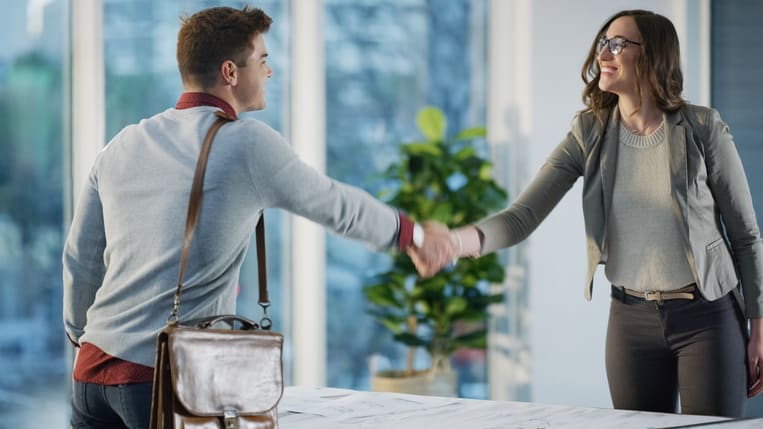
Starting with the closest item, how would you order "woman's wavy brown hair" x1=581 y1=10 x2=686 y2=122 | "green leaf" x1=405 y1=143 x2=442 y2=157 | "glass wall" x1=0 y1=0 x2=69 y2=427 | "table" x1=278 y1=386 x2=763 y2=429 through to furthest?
"table" x1=278 y1=386 x2=763 y2=429, "woman's wavy brown hair" x1=581 y1=10 x2=686 y2=122, "glass wall" x1=0 y1=0 x2=69 y2=427, "green leaf" x1=405 y1=143 x2=442 y2=157

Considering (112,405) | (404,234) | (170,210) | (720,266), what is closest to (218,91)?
(170,210)

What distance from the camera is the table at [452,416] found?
1641 millimetres

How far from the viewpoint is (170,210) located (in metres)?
1.48

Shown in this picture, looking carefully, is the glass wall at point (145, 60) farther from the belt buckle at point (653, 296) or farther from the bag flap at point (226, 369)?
the bag flap at point (226, 369)

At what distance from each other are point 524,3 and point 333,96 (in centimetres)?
110

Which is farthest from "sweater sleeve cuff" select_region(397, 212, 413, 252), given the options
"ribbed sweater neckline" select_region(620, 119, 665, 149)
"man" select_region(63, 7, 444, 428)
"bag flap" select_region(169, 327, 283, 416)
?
"ribbed sweater neckline" select_region(620, 119, 665, 149)

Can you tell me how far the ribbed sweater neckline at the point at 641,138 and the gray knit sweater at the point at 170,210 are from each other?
991 millimetres

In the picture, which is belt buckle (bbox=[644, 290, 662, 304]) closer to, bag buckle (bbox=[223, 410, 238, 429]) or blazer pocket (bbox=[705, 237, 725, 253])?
blazer pocket (bbox=[705, 237, 725, 253])

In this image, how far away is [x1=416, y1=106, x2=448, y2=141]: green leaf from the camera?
4.30 m

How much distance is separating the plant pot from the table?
222 centimetres

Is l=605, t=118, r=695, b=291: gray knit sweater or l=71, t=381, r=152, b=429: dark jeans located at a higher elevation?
l=605, t=118, r=695, b=291: gray knit sweater

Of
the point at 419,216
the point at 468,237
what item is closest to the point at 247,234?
the point at 468,237

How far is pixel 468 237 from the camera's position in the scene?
240 cm

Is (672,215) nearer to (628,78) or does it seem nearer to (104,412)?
(628,78)
